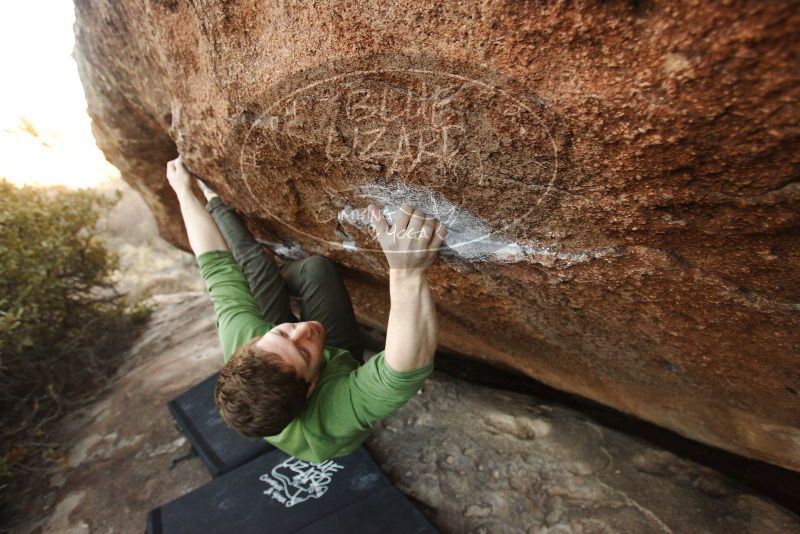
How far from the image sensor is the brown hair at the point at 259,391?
168 cm

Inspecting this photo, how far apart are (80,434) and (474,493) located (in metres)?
2.98

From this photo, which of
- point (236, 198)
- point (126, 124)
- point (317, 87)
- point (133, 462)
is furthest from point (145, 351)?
point (317, 87)

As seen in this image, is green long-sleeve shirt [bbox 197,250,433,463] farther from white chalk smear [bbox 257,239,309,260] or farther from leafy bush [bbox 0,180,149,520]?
leafy bush [bbox 0,180,149,520]

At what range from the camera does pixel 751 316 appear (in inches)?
54.0

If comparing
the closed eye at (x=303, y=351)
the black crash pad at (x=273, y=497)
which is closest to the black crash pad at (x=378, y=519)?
the black crash pad at (x=273, y=497)

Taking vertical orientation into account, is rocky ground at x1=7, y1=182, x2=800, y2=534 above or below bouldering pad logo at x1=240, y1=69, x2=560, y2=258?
below

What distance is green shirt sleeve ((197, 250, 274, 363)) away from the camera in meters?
2.01

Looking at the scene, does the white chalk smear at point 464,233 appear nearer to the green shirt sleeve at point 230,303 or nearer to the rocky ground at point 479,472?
the green shirt sleeve at point 230,303

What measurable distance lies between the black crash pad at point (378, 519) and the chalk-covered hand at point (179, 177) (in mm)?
1841

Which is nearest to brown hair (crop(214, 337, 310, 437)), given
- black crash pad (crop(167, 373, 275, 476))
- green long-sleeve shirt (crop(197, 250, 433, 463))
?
green long-sleeve shirt (crop(197, 250, 433, 463))

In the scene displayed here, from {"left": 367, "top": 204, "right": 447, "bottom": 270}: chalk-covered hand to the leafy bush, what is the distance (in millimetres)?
2982

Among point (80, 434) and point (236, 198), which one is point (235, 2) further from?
point (80, 434)

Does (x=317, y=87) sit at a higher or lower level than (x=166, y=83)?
lower

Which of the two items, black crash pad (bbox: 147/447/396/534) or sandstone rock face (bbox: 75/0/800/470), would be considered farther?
black crash pad (bbox: 147/447/396/534)
